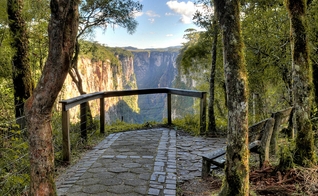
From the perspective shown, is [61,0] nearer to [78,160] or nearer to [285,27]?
[78,160]

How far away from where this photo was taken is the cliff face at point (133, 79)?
36656 millimetres

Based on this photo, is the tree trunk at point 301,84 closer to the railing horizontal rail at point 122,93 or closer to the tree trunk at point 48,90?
the tree trunk at point 48,90

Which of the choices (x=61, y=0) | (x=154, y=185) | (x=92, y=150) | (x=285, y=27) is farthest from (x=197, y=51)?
(x=61, y=0)

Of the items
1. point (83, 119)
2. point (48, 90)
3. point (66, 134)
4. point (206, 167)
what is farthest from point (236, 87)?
point (83, 119)

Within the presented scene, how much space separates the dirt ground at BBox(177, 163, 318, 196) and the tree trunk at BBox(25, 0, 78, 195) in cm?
165

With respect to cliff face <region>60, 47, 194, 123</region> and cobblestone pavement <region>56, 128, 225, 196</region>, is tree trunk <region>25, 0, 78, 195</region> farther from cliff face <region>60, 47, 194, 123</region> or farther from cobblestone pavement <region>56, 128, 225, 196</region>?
cliff face <region>60, 47, 194, 123</region>

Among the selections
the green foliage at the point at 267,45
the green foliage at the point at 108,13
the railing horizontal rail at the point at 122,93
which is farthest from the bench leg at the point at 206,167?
the green foliage at the point at 108,13

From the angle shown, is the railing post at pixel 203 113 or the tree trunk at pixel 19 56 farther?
the railing post at pixel 203 113

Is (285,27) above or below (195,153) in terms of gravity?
above

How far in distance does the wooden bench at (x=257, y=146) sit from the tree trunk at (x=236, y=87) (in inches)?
37.6

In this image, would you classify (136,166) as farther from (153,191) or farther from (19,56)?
(19,56)

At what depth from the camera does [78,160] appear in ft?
13.7

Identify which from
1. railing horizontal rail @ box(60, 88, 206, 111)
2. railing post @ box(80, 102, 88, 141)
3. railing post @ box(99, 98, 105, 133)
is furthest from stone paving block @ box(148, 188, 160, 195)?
railing post @ box(99, 98, 105, 133)

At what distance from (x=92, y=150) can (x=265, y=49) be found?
4.37 metres
